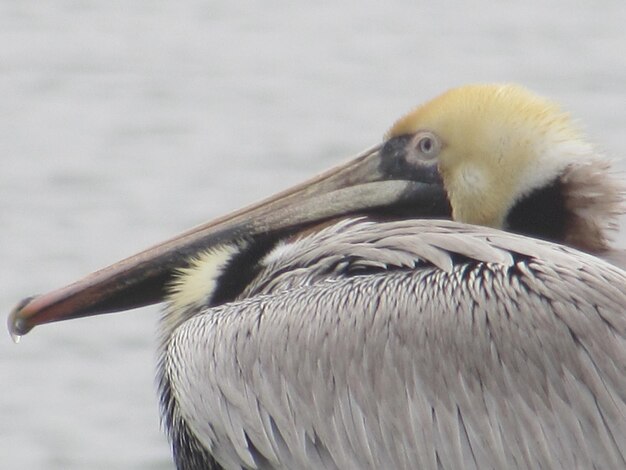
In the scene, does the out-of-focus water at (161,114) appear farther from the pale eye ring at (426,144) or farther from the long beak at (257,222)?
the pale eye ring at (426,144)

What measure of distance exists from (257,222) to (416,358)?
0.84m

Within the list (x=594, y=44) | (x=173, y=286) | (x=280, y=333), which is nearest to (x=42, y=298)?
(x=173, y=286)

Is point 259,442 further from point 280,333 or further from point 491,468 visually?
point 491,468

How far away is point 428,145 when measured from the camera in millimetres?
5531

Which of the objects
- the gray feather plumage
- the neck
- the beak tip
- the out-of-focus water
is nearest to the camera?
the gray feather plumage

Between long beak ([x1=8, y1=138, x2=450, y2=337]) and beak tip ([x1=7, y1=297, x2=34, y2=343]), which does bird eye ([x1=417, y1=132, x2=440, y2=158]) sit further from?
beak tip ([x1=7, y1=297, x2=34, y2=343])

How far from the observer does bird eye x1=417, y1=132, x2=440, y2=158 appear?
5516 millimetres

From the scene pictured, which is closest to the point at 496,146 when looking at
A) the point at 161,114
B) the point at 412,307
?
the point at 412,307

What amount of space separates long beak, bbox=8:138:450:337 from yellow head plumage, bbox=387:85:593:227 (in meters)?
0.12

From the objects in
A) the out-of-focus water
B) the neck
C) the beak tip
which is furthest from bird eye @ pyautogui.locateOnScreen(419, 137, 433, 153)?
the out-of-focus water

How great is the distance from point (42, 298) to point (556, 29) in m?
7.65

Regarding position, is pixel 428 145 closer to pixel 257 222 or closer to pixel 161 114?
pixel 257 222

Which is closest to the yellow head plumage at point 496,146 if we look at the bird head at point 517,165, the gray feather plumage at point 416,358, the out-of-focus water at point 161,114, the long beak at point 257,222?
the bird head at point 517,165

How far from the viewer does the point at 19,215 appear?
10188mm
